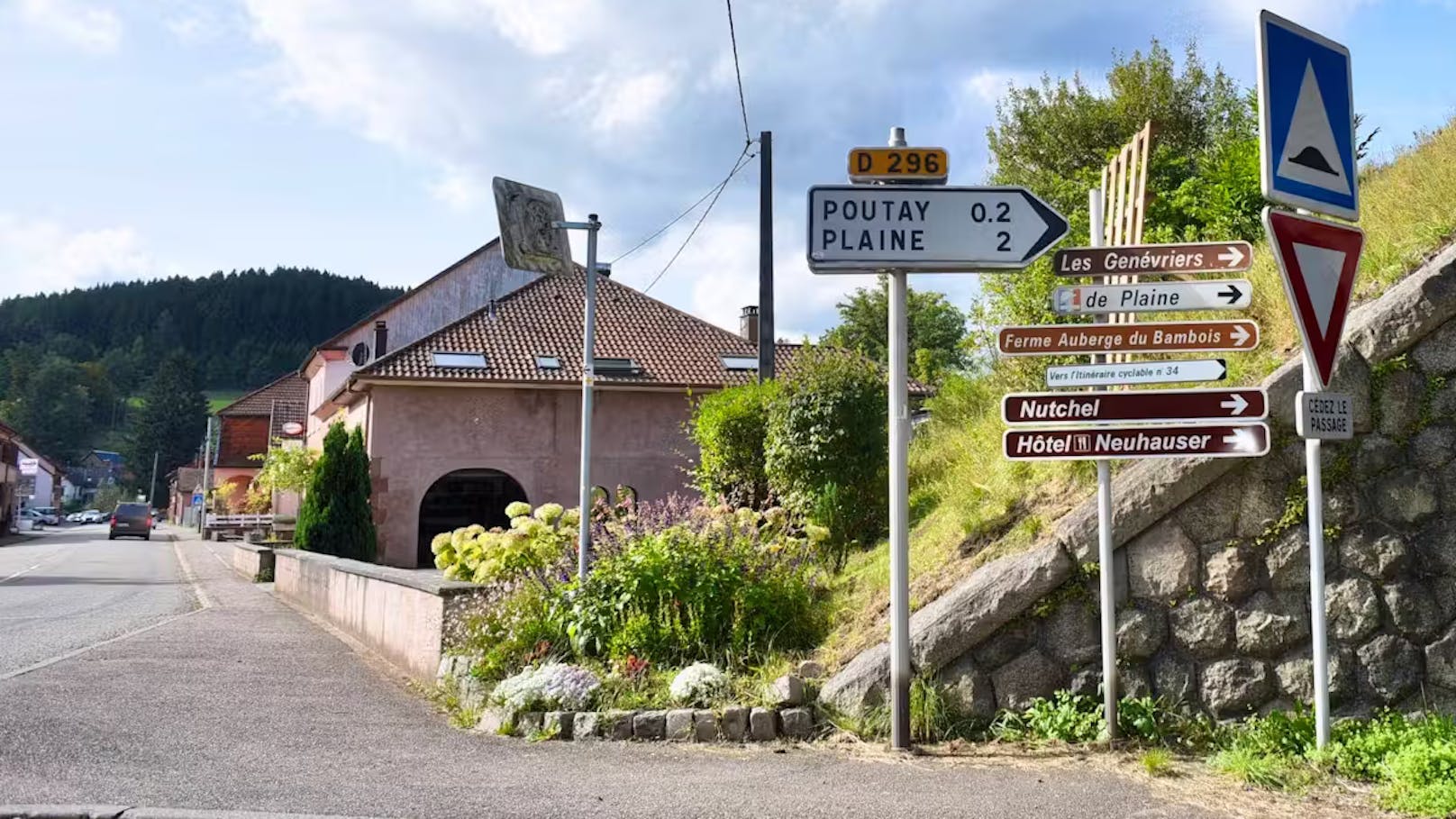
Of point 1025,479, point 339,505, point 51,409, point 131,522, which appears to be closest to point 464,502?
point 339,505

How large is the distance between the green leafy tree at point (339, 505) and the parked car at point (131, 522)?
3954 cm

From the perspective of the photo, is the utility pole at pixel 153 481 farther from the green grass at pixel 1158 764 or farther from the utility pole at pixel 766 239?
the green grass at pixel 1158 764

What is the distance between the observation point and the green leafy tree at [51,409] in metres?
127

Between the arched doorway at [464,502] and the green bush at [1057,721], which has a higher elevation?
the arched doorway at [464,502]

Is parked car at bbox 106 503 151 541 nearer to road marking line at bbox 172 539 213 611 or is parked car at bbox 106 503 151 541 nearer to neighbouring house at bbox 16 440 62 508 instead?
road marking line at bbox 172 539 213 611

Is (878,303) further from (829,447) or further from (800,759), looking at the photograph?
(800,759)

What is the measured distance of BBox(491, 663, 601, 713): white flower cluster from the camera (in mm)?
6602

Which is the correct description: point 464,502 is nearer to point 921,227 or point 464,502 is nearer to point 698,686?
point 698,686

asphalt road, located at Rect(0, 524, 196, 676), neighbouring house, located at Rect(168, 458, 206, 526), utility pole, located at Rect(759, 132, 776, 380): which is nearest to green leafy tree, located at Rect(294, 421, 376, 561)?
asphalt road, located at Rect(0, 524, 196, 676)

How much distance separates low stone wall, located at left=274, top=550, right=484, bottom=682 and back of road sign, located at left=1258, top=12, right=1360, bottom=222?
6235 millimetres

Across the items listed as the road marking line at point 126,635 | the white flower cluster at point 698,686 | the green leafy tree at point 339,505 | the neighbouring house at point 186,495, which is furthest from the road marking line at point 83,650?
the neighbouring house at point 186,495

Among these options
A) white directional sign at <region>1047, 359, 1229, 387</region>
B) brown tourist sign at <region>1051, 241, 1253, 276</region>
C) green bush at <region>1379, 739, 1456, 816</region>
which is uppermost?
brown tourist sign at <region>1051, 241, 1253, 276</region>

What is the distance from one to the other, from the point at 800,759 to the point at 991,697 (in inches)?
45.8

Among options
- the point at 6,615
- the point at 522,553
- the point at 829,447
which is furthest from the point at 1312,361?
the point at 6,615
